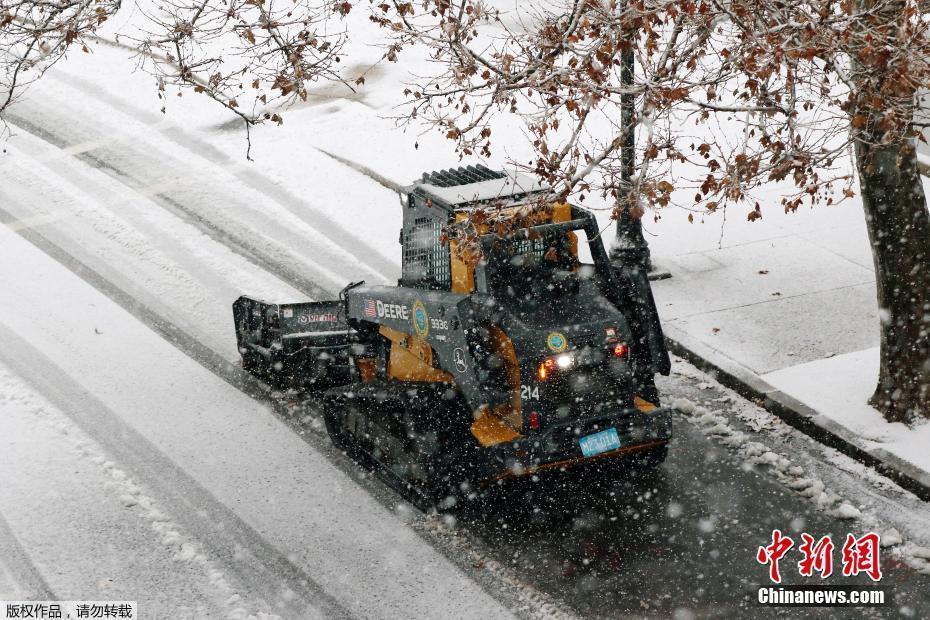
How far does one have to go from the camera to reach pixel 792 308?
1338cm

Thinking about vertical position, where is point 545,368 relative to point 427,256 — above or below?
below

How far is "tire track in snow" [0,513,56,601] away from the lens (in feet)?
28.5

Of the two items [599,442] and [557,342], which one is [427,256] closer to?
[557,342]

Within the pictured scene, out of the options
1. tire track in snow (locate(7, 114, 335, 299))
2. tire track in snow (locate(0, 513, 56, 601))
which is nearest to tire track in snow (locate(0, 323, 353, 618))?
tire track in snow (locate(0, 513, 56, 601))

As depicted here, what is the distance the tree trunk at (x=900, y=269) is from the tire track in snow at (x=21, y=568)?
801 cm

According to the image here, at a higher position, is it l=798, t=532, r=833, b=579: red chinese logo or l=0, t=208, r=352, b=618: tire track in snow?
l=0, t=208, r=352, b=618: tire track in snow

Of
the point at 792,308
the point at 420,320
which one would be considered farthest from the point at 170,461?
the point at 792,308

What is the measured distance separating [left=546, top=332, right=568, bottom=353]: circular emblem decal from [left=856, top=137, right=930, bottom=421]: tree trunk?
328cm

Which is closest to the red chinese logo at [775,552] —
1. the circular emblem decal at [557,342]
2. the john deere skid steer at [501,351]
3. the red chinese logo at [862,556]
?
the red chinese logo at [862,556]

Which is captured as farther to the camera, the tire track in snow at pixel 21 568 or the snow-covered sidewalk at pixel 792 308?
the snow-covered sidewalk at pixel 792 308

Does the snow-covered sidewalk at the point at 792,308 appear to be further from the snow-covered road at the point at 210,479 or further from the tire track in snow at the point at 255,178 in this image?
the snow-covered road at the point at 210,479

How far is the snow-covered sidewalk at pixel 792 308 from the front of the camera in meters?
10.9

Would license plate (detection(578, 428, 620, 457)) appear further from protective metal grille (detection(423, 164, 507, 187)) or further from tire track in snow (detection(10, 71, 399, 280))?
tire track in snow (detection(10, 71, 399, 280))

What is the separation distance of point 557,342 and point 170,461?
425cm
